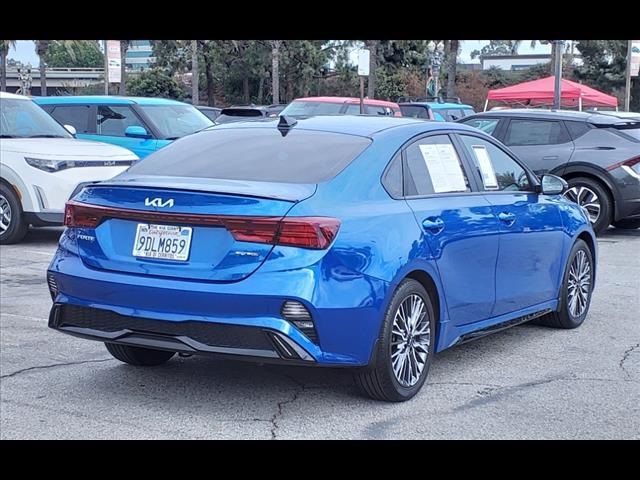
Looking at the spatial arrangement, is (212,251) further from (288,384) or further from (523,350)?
(523,350)

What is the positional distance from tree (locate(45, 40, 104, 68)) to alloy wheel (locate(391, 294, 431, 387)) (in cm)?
7719

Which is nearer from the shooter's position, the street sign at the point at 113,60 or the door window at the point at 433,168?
the door window at the point at 433,168

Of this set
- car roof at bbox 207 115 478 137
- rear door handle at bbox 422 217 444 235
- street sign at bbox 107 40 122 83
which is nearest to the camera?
rear door handle at bbox 422 217 444 235

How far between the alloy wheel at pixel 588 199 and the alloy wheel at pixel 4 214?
737cm

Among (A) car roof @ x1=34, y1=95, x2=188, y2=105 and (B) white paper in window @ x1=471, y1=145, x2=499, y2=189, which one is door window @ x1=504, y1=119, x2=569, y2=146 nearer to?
(A) car roof @ x1=34, y1=95, x2=188, y2=105

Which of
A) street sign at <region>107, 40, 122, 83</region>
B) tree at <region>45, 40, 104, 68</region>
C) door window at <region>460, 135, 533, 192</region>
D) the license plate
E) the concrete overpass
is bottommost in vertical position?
the license plate

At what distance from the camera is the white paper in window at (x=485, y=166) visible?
6.45 m

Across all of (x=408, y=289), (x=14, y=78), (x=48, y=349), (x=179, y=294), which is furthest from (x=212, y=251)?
(x=14, y=78)

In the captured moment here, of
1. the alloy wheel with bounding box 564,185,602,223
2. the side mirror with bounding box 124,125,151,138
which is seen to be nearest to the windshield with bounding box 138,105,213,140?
the side mirror with bounding box 124,125,151,138

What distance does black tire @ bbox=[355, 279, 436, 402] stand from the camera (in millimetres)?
5070

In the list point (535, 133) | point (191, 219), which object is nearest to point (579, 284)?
point (191, 219)

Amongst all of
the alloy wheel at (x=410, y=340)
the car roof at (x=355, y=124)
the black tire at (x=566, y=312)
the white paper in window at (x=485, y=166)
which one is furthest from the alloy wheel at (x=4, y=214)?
the alloy wheel at (x=410, y=340)

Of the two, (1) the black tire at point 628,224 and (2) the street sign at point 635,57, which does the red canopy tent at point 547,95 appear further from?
(1) the black tire at point 628,224

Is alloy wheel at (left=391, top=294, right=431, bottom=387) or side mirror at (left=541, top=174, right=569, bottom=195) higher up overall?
side mirror at (left=541, top=174, right=569, bottom=195)
